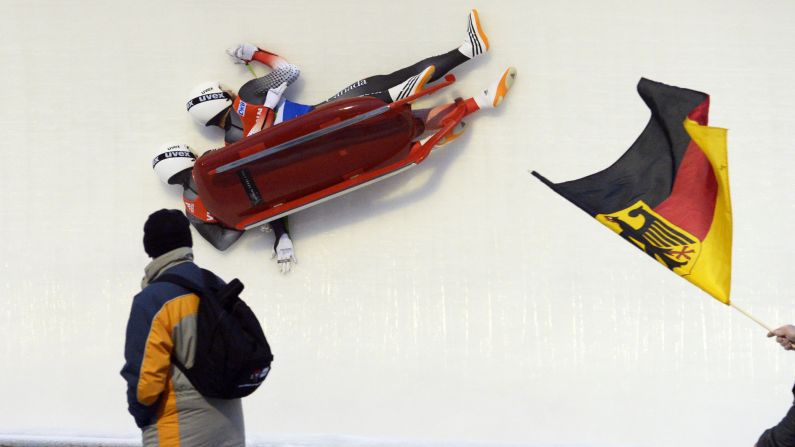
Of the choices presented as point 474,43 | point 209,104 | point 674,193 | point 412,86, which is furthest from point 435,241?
point 674,193

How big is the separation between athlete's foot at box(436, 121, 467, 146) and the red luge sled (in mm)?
104

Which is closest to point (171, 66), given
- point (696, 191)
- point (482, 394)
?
point (482, 394)

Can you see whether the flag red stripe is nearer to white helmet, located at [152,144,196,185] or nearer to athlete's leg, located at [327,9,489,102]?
athlete's leg, located at [327,9,489,102]

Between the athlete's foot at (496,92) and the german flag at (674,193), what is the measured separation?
6.07 ft

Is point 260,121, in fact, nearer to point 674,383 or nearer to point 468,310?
point 468,310

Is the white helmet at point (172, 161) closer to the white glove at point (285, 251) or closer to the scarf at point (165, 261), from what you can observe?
the white glove at point (285, 251)

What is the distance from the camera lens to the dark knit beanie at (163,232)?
3.05m

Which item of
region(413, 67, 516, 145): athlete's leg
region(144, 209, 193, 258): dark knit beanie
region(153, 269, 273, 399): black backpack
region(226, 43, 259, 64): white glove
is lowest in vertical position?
region(153, 269, 273, 399): black backpack

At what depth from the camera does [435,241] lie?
5605mm

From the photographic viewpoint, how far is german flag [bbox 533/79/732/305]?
348 cm

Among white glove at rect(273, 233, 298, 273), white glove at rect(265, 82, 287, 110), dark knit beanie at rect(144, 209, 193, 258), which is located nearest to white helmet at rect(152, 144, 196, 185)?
white glove at rect(265, 82, 287, 110)

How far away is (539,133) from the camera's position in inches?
222

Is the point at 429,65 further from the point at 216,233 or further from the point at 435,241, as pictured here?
the point at 216,233

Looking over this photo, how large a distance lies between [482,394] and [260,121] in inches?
69.2
